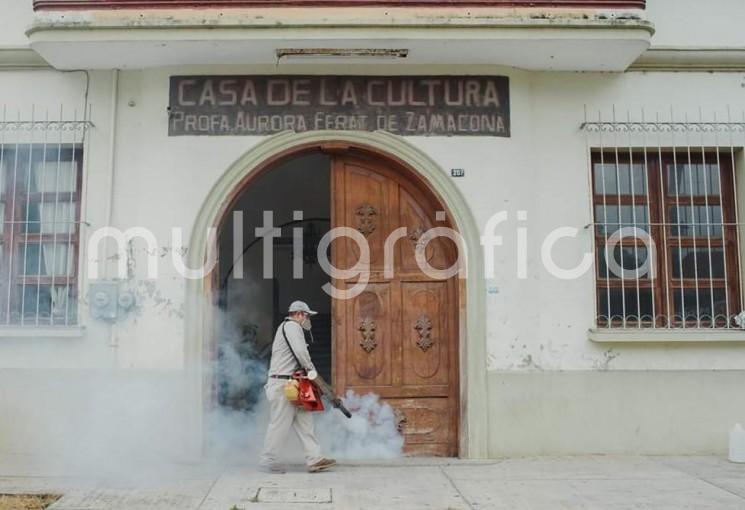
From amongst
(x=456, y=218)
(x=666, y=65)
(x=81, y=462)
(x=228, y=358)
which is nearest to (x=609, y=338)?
(x=456, y=218)

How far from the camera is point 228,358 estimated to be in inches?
344

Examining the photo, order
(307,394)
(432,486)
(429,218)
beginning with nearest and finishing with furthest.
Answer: (432,486) → (307,394) → (429,218)

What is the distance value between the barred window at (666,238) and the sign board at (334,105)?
57.9 inches

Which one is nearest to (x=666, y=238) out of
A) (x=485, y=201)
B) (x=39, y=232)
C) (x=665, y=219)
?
(x=665, y=219)

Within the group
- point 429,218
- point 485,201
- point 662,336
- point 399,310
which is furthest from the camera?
point 429,218

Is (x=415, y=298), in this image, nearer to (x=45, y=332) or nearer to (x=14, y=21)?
(x=45, y=332)

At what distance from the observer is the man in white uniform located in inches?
Result: 282

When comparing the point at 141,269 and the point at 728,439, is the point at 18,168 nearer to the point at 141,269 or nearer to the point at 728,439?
the point at 141,269

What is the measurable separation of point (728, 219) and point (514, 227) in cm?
244

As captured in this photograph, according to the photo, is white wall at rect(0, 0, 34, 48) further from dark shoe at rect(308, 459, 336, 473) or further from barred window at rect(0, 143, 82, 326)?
dark shoe at rect(308, 459, 336, 473)

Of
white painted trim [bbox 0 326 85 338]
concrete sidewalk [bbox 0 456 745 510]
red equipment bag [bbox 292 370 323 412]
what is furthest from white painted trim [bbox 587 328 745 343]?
white painted trim [bbox 0 326 85 338]

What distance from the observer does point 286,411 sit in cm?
718

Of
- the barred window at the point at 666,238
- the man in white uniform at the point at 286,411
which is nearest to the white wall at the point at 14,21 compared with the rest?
the man in white uniform at the point at 286,411

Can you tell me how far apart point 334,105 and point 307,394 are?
3.01m
